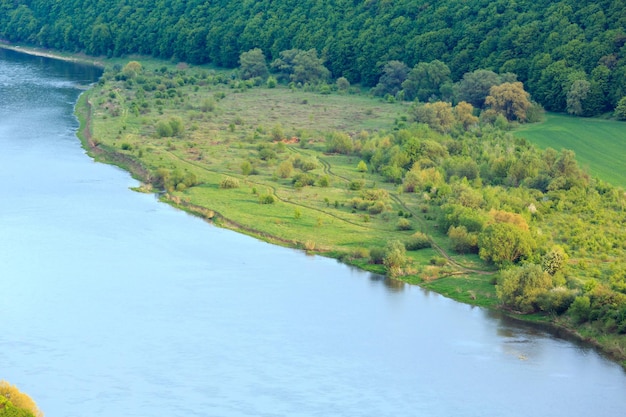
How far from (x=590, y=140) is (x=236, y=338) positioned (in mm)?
38495

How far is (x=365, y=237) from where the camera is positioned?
171 ft

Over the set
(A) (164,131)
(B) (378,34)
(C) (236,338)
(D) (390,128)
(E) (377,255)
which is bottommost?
(C) (236,338)

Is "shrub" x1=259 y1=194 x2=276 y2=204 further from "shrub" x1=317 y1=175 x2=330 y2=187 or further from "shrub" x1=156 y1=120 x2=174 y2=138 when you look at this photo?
"shrub" x1=156 y1=120 x2=174 y2=138

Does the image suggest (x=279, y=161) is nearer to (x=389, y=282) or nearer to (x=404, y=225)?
(x=404, y=225)

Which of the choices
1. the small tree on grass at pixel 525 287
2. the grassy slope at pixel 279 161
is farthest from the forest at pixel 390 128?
the grassy slope at pixel 279 161

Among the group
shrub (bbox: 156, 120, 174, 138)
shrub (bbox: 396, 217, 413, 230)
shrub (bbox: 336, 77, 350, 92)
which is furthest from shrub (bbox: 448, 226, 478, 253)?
shrub (bbox: 336, 77, 350, 92)

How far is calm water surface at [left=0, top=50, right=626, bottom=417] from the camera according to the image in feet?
117

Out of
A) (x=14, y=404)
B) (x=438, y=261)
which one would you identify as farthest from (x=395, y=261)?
(x=14, y=404)

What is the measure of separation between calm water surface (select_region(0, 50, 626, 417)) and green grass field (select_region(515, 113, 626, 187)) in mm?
21348

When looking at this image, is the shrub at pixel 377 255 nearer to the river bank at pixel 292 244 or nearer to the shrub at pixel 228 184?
the river bank at pixel 292 244

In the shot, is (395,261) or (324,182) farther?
(324,182)

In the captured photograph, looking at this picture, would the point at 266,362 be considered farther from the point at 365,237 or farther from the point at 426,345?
the point at 365,237

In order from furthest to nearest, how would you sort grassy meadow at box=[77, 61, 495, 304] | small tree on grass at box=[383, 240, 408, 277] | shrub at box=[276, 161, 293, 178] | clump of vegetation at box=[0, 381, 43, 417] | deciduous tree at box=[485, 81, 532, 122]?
deciduous tree at box=[485, 81, 532, 122]
shrub at box=[276, 161, 293, 178]
grassy meadow at box=[77, 61, 495, 304]
small tree on grass at box=[383, 240, 408, 277]
clump of vegetation at box=[0, 381, 43, 417]

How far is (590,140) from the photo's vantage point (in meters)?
71.1
